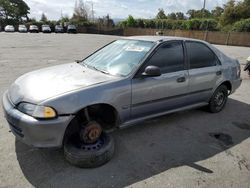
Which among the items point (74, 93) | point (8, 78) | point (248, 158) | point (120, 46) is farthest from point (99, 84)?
point (8, 78)

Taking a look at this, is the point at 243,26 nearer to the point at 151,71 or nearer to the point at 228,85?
the point at 228,85

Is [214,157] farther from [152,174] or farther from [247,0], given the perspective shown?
[247,0]

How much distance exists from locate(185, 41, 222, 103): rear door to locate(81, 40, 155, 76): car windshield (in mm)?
917

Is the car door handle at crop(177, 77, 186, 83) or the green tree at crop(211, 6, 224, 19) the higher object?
the green tree at crop(211, 6, 224, 19)

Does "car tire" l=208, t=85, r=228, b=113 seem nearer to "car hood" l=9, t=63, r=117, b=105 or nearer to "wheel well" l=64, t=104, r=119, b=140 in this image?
"wheel well" l=64, t=104, r=119, b=140

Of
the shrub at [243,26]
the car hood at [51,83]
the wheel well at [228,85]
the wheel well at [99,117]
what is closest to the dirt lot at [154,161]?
the wheel well at [99,117]

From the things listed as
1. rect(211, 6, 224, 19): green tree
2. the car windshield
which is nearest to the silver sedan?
the car windshield

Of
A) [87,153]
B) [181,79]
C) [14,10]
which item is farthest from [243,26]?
[14,10]

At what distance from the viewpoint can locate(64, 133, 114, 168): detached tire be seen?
114 inches

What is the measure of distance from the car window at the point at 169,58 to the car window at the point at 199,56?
234 millimetres

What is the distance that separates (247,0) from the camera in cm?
3609

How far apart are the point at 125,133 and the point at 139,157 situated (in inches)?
28.4

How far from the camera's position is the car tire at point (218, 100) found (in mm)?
4852

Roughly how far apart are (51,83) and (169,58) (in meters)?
1.92
